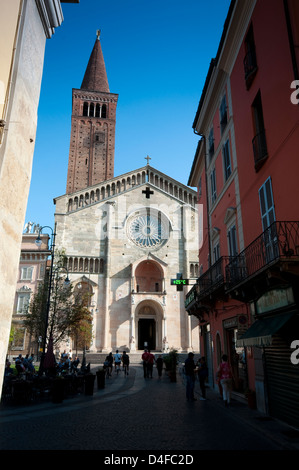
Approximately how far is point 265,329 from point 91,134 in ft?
182

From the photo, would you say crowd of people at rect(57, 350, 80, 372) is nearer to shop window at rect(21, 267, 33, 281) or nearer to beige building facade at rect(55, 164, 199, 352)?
Result: beige building facade at rect(55, 164, 199, 352)

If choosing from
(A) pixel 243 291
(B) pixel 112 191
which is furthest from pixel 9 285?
(B) pixel 112 191

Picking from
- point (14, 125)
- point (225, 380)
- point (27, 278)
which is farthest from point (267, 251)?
point (27, 278)

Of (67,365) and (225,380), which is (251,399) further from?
(67,365)

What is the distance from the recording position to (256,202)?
10734 millimetres

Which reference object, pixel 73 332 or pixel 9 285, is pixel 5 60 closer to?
pixel 9 285

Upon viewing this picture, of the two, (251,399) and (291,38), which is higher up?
(291,38)

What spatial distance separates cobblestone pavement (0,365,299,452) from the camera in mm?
6652

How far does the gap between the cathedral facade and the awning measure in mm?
27992

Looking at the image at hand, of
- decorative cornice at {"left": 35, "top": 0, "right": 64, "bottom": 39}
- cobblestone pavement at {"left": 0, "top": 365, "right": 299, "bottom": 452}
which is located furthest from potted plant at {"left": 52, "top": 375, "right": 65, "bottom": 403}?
decorative cornice at {"left": 35, "top": 0, "right": 64, "bottom": 39}

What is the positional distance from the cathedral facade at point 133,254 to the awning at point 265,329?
2799cm

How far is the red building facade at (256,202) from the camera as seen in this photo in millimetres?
8211

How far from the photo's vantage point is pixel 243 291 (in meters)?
10.4

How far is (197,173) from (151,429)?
1645cm
